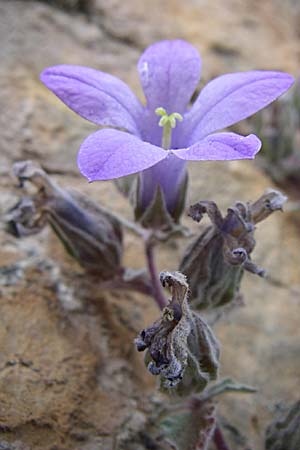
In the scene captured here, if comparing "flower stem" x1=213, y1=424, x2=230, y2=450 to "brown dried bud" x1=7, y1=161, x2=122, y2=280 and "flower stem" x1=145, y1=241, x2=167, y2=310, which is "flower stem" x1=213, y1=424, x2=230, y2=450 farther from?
"brown dried bud" x1=7, y1=161, x2=122, y2=280

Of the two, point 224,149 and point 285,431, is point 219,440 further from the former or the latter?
point 224,149

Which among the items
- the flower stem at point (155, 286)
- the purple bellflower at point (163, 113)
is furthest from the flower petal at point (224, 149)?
the flower stem at point (155, 286)

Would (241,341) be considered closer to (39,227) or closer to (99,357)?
(99,357)

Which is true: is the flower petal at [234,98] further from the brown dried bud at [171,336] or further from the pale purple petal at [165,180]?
the brown dried bud at [171,336]

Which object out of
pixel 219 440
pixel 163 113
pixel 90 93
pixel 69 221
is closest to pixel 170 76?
pixel 163 113

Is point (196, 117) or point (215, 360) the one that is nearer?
point (215, 360)

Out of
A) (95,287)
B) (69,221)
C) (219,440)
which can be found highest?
(69,221)

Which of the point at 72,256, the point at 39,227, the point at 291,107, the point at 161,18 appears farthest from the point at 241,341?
the point at 161,18
